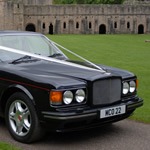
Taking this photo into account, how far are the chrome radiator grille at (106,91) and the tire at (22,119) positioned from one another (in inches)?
34.5

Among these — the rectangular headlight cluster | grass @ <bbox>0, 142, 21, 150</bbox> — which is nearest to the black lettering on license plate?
the rectangular headlight cluster

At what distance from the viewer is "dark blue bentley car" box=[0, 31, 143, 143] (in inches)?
177

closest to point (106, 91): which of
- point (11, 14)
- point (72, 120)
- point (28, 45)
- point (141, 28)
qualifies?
point (72, 120)

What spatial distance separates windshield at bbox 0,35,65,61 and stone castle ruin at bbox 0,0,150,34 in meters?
65.7

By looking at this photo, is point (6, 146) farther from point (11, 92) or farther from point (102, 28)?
point (102, 28)

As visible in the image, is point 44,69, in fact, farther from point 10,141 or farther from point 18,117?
point 10,141

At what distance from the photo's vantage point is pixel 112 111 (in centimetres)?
480

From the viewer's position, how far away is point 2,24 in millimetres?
68625

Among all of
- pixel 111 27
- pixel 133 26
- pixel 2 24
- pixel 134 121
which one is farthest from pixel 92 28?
pixel 134 121

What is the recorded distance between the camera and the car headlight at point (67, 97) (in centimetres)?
451

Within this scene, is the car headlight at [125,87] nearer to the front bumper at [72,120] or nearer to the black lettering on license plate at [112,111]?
the black lettering on license plate at [112,111]

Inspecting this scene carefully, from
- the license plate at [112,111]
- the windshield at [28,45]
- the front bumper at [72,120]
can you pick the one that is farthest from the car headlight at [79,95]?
the windshield at [28,45]

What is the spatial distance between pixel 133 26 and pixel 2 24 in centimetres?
2791

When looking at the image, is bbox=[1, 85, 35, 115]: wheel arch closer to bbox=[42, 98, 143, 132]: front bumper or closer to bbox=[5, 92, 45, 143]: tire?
bbox=[5, 92, 45, 143]: tire
